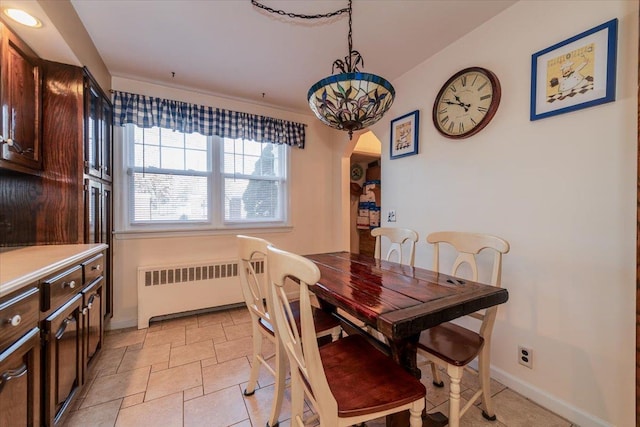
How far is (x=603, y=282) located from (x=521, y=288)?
410 mm

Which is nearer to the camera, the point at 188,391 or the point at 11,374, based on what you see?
the point at 11,374

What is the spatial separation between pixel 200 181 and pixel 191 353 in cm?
181

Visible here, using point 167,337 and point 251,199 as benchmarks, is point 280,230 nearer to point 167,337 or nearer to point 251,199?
point 251,199

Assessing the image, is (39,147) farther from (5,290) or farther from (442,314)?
(442,314)

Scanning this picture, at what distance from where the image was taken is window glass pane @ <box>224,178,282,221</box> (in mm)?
3195

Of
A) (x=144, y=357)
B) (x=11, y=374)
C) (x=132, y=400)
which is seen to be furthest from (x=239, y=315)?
(x=11, y=374)

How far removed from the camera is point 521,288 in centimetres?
173

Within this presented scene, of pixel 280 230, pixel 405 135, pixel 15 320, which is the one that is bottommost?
pixel 15 320

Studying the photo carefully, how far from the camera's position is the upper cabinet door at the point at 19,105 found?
1.42 meters

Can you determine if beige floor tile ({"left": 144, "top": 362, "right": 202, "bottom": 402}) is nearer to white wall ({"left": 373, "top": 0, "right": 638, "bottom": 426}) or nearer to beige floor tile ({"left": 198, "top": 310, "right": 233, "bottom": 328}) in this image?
beige floor tile ({"left": 198, "top": 310, "right": 233, "bottom": 328})

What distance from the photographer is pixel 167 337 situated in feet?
8.08

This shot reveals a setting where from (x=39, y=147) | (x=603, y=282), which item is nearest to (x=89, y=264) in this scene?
(x=39, y=147)

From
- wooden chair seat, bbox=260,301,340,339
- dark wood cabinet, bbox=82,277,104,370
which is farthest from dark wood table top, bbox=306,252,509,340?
dark wood cabinet, bbox=82,277,104,370

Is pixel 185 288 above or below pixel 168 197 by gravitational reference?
below
